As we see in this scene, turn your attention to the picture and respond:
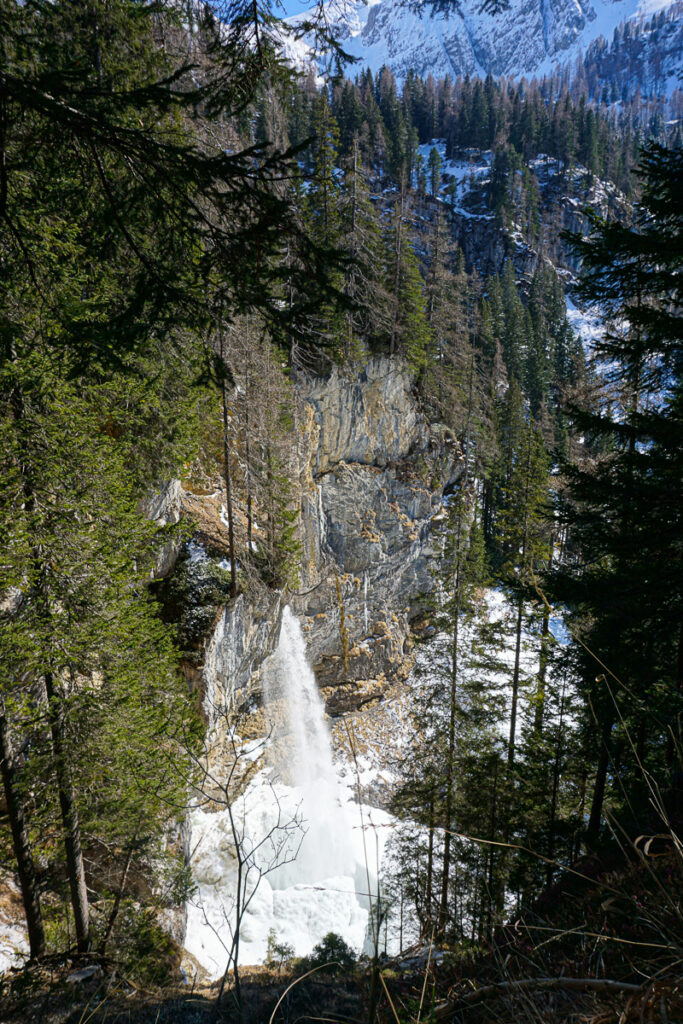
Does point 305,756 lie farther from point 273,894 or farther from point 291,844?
point 273,894

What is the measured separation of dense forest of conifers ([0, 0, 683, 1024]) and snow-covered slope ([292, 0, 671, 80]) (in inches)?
2802

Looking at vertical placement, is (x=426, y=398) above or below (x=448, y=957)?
above

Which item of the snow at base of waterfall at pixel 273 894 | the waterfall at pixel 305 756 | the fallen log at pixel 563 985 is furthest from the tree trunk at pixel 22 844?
the waterfall at pixel 305 756

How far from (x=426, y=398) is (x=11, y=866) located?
24.3m

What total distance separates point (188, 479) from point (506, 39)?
136 m

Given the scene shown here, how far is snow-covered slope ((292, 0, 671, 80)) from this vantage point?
255ft

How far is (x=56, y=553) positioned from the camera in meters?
6.06

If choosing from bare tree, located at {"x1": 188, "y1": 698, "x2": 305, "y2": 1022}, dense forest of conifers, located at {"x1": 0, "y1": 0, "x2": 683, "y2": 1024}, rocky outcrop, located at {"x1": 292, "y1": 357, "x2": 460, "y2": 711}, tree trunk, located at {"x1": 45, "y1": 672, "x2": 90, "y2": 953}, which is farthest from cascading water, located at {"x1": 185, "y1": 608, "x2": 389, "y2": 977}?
dense forest of conifers, located at {"x1": 0, "y1": 0, "x2": 683, "y2": 1024}

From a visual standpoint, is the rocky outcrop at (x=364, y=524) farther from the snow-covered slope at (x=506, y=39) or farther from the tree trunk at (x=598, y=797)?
the snow-covered slope at (x=506, y=39)

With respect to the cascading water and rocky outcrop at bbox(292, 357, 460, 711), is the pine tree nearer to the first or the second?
the cascading water

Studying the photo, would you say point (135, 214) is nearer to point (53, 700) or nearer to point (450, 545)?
point (53, 700)

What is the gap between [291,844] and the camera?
1515 cm

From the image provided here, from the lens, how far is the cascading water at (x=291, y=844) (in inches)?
472

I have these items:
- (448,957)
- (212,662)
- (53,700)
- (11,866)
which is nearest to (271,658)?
(212,662)
